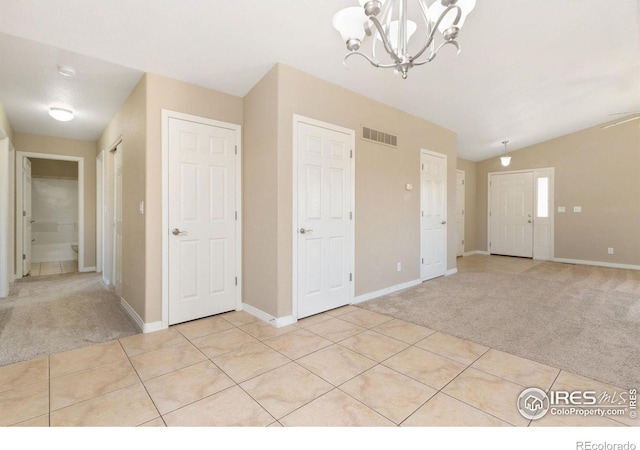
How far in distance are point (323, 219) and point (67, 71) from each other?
284cm

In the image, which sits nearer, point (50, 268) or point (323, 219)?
point (323, 219)

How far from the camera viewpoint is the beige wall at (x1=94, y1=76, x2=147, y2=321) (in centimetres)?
291

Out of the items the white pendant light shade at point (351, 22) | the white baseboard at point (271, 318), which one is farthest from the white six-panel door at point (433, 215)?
the white pendant light shade at point (351, 22)

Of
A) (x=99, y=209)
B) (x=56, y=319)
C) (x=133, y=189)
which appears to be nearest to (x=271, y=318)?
(x=133, y=189)

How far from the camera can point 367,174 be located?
12.4ft

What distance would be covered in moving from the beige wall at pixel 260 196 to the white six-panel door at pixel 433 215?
2.70 m

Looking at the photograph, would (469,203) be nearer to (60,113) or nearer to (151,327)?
(151,327)

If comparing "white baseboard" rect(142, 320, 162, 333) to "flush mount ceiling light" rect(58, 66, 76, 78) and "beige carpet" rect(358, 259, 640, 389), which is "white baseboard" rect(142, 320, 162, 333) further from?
"flush mount ceiling light" rect(58, 66, 76, 78)

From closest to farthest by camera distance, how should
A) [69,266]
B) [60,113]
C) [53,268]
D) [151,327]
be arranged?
[151,327] < [60,113] < [53,268] < [69,266]

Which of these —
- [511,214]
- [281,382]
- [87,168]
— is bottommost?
[281,382]

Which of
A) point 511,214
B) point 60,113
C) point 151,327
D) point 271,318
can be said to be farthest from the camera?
point 511,214

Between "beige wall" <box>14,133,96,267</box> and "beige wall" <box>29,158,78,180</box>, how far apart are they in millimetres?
2004

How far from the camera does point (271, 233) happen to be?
297cm

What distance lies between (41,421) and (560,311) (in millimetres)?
4575
